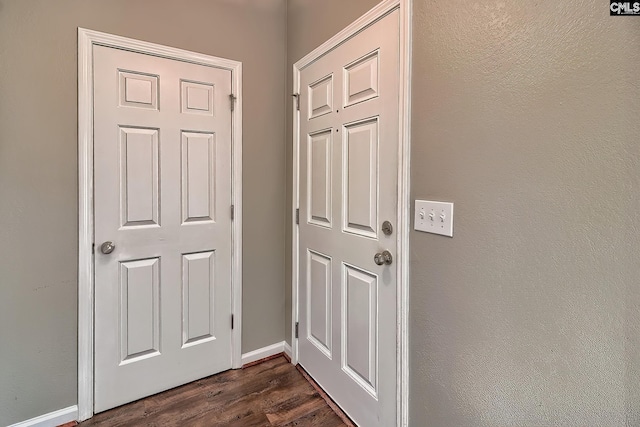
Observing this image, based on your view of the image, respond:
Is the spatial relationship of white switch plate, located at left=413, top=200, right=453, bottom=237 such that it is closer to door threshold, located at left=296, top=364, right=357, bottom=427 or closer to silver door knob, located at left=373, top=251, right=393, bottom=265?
silver door knob, located at left=373, top=251, right=393, bottom=265

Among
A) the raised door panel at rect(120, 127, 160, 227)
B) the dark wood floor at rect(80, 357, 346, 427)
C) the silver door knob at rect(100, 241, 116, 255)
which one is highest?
the raised door panel at rect(120, 127, 160, 227)

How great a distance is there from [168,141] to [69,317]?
1.08 metres

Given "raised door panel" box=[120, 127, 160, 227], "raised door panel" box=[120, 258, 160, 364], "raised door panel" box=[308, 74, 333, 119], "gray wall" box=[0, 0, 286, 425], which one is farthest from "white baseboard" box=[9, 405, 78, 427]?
"raised door panel" box=[308, 74, 333, 119]

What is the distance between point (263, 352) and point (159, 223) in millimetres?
1167

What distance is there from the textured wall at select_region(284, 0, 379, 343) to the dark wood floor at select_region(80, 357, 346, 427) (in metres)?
0.40

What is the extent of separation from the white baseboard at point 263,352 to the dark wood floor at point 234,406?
A: 12 cm

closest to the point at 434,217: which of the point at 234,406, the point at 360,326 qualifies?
the point at 360,326

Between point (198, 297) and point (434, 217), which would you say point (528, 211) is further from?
point (198, 297)

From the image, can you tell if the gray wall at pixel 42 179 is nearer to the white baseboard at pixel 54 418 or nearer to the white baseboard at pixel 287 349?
the white baseboard at pixel 54 418

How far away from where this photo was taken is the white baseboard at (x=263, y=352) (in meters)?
2.08

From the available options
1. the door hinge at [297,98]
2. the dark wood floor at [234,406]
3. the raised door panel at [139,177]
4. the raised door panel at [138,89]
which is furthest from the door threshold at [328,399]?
the raised door panel at [138,89]

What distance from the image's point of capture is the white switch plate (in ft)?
3.51

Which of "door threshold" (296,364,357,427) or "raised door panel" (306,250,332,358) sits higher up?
"raised door panel" (306,250,332,358)

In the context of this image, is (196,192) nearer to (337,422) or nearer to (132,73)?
(132,73)
